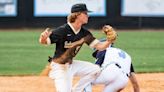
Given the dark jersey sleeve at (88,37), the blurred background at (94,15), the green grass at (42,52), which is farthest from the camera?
the blurred background at (94,15)

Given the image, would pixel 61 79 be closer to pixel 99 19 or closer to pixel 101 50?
pixel 101 50

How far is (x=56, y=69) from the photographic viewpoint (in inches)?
290

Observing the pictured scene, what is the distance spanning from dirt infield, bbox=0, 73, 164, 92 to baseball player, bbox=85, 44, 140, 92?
1.70m

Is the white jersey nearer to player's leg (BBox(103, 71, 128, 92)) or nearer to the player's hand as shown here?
player's leg (BBox(103, 71, 128, 92))

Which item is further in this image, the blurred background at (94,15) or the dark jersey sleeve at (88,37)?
the blurred background at (94,15)

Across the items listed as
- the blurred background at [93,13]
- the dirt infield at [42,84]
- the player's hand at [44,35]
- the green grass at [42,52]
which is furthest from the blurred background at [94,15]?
the player's hand at [44,35]

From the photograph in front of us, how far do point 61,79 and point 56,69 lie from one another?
16cm

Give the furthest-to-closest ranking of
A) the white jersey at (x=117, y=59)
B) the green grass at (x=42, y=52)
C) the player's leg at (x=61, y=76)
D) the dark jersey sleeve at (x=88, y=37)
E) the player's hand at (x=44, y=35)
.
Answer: the green grass at (x=42, y=52), the white jersey at (x=117, y=59), the dark jersey sleeve at (x=88, y=37), the player's leg at (x=61, y=76), the player's hand at (x=44, y=35)

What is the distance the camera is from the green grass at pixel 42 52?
12484mm

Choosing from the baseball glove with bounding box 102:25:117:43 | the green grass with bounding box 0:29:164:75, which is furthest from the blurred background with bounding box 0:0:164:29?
the baseball glove with bounding box 102:25:117:43

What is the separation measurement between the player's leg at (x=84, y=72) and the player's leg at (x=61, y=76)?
0.50 ft

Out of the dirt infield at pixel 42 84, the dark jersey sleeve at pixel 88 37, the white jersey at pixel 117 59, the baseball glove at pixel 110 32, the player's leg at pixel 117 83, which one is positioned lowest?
the dirt infield at pixel 42 84

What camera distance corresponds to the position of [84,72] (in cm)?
755

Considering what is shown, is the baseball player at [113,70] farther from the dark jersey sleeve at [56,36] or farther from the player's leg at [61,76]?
the dark jersey sleeve at [56,36]
